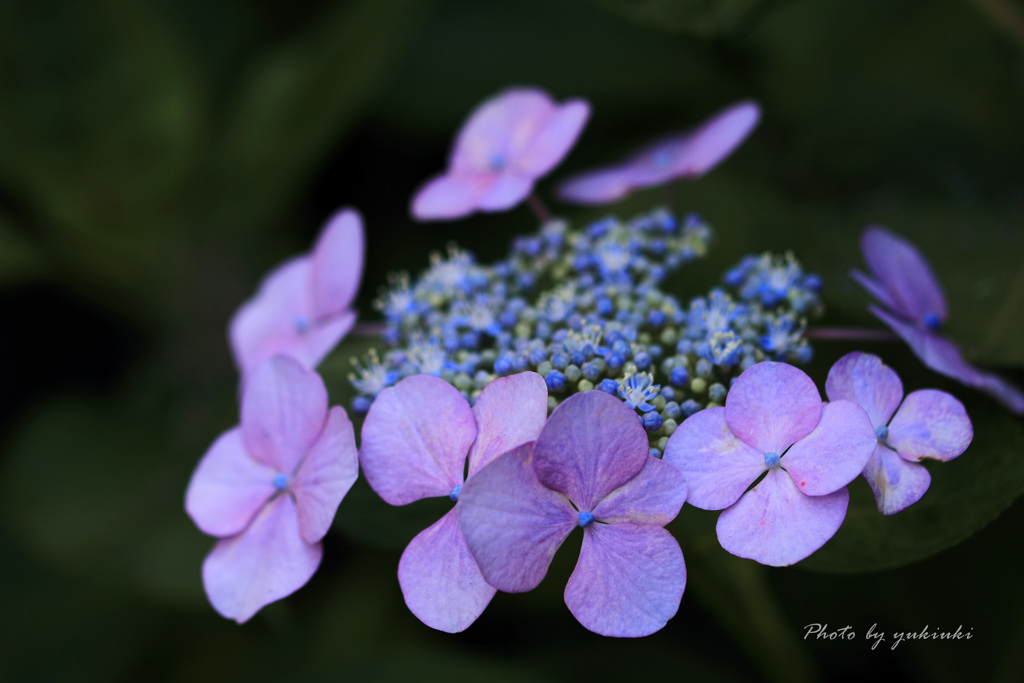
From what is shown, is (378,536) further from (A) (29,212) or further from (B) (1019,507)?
(A) (29,212)

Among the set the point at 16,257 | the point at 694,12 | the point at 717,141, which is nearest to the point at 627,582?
the point at 717,141

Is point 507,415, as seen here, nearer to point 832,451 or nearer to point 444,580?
point 444,580

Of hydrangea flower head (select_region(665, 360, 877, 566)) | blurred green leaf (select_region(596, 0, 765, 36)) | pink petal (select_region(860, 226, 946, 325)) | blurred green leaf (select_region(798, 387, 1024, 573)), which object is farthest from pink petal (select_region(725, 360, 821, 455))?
blurred green leaf (select_region(596, 0, 765, 36))

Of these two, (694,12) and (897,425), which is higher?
(694,12)

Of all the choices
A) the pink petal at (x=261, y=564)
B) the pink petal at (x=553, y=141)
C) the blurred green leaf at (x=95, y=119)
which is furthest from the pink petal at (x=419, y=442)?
the blurred green leaf at (x=95, y=119)

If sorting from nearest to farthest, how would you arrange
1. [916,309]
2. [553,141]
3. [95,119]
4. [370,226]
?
[916,309] → [553,141] → [95,119] → [370,226]

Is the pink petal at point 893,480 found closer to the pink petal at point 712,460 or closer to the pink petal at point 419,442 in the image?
the pink petal at point 712,460
